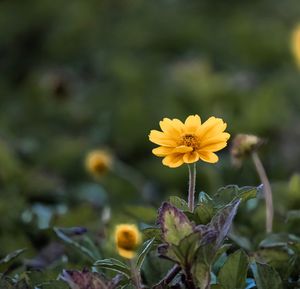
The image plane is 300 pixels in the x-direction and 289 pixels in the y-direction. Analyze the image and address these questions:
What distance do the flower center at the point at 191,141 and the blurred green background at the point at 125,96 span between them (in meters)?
0.49

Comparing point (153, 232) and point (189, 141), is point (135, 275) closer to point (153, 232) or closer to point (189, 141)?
point (153, 232)

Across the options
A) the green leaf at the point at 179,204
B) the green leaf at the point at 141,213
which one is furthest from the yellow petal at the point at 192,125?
the green leaf at the point at 141,213

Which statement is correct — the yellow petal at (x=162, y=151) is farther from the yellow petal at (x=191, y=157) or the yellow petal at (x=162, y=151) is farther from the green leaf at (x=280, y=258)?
the green leaf at (x=280, y=258)

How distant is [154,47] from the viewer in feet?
14.5

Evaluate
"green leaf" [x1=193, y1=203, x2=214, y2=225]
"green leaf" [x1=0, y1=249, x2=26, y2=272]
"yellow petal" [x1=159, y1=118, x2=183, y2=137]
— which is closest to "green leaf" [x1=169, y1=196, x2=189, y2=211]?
"green leaf" [x1=193, y1=203, x2=214, y2=225]

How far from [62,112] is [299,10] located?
1.89m

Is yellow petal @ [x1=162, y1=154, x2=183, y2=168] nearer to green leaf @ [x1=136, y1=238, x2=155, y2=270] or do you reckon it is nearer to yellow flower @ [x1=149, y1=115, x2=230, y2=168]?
yellow flower @ [x1=149, y1=115, x2=230, y2=168]

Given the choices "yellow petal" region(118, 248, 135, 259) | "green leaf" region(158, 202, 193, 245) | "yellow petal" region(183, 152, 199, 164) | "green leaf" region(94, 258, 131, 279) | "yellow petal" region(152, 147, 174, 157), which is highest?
"yellow petal" region(152, 147, 174, 157)

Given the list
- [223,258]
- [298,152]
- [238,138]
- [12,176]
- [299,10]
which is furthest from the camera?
[299,10]

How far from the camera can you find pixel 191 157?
1523 millimetres

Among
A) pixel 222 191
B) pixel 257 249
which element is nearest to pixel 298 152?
pixel 257 249

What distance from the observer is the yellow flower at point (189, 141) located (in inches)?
59.9

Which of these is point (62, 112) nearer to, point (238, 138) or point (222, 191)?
point (238, 138)

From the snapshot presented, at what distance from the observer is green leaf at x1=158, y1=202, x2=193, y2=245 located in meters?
1.45
